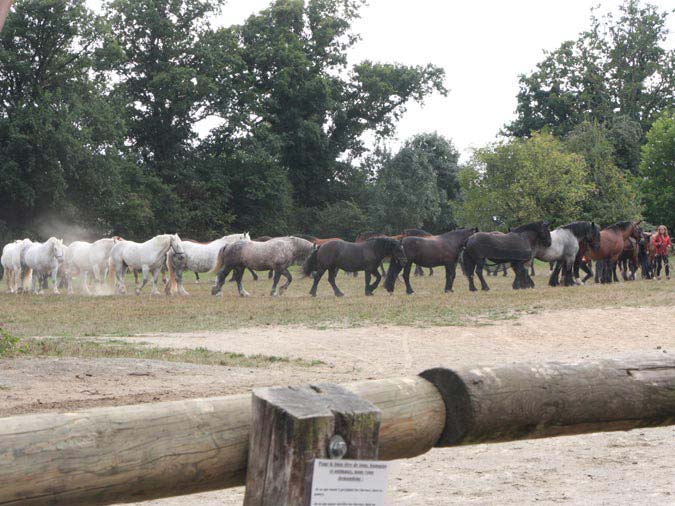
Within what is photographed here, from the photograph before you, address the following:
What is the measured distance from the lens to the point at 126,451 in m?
2.88

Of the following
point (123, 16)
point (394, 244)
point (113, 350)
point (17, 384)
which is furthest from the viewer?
point (123, 16)

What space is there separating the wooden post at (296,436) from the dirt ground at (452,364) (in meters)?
1.76

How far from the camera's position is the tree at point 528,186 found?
173ft

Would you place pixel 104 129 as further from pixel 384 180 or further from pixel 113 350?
pixel 113 350

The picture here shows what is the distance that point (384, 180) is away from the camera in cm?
6562

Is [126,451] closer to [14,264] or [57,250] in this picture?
[57,250]

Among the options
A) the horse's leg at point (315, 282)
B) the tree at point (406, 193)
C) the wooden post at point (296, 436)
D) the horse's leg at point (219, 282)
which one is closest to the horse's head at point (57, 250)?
the horse's leg at point (219, 282)

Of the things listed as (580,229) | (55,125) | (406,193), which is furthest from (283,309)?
(406,193)

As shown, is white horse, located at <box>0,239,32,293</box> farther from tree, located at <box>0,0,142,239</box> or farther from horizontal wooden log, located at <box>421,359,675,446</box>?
horizontal wooden log, located at <box>421,359,675,446</box>

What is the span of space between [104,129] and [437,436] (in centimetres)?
5051

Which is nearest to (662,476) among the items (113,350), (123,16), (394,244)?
(113,350)

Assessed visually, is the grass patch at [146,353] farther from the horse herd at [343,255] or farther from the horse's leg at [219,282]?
the horse's leg at [219,282]

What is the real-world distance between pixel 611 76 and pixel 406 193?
919 inches

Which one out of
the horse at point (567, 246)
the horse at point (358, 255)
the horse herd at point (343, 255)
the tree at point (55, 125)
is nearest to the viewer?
the horse at point (358, 255)
